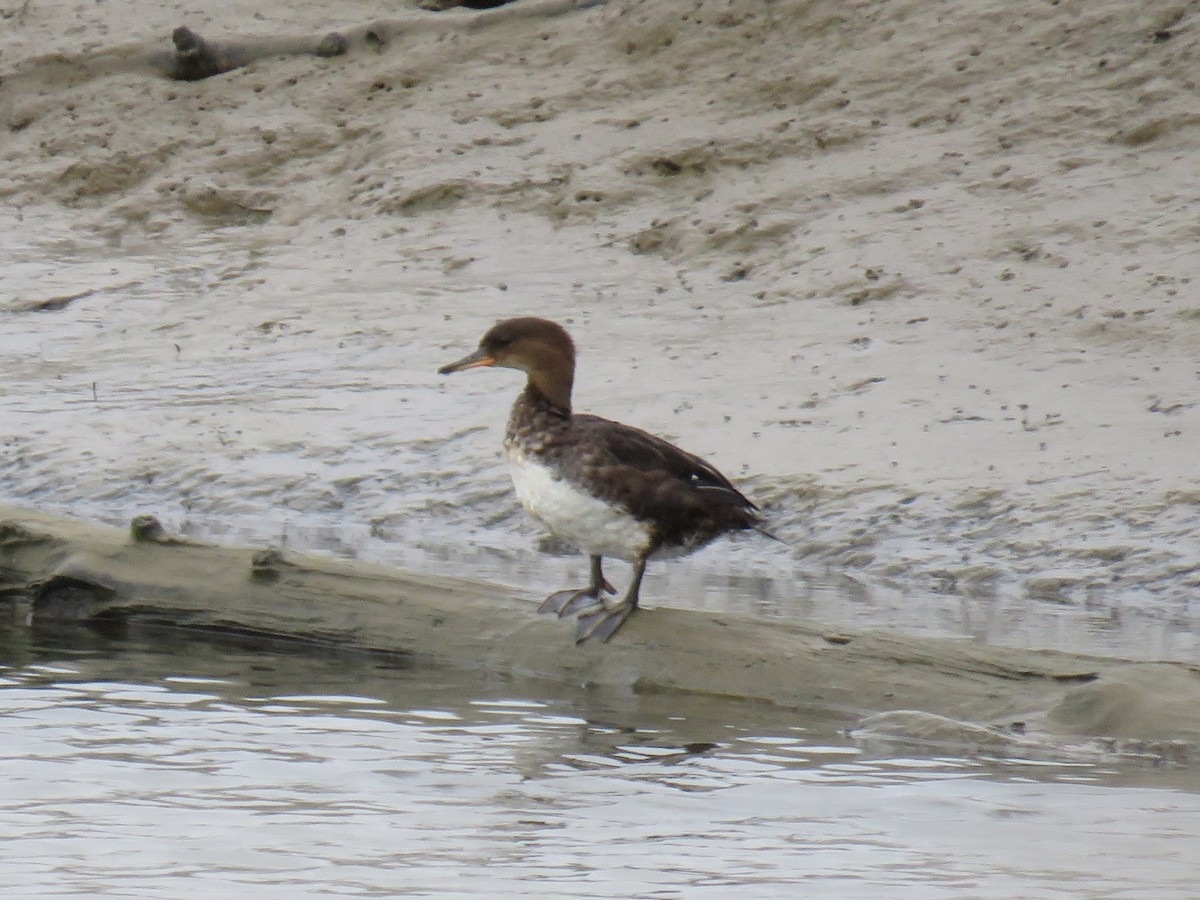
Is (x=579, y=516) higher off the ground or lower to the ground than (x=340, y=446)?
lower

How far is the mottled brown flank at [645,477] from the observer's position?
5980mm

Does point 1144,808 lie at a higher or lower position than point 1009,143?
lower

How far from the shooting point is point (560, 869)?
4.50m

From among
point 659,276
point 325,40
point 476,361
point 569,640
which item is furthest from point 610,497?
point 325,40

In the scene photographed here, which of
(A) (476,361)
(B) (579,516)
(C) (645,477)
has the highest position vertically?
(A) (476,361)

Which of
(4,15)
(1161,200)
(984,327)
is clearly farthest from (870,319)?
(4,15)

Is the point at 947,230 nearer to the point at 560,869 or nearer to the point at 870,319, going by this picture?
the point at 870,319

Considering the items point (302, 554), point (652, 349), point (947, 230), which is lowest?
point (302, 554)

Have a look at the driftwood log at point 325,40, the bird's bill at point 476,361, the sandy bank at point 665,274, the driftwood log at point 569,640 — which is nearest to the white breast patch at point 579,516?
the driftwood log at point 569,640

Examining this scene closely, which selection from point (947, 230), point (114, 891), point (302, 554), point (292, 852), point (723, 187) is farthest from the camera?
point (723, 187)

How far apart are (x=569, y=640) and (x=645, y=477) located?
0.53m

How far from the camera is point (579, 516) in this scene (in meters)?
6.05

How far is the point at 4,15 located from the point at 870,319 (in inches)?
352

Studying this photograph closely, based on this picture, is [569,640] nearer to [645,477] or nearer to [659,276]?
[645,477]
